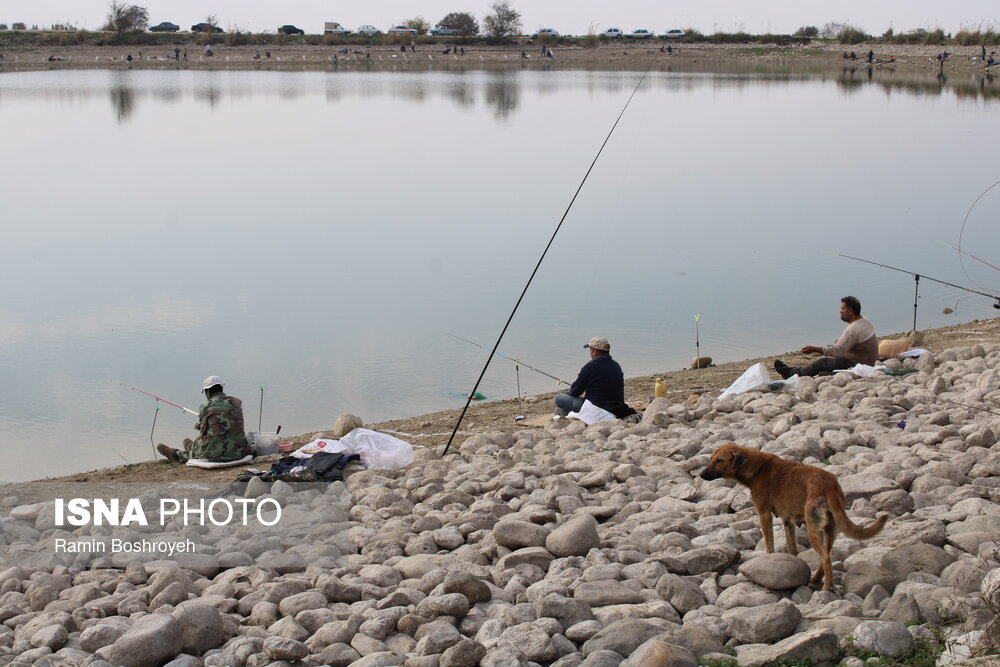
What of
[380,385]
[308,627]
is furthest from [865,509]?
[380,385]

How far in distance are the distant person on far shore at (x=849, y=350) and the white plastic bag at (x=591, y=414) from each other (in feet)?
6.79

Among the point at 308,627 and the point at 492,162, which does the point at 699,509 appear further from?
the point at 492,162

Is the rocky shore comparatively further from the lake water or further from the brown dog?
the lake water

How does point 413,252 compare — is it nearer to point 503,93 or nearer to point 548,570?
point 548,570

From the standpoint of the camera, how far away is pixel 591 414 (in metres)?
8.65

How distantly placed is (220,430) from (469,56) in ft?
256

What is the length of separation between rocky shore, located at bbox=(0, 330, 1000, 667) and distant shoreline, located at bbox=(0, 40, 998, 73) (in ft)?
214

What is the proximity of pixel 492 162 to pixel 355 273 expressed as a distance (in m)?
12.3

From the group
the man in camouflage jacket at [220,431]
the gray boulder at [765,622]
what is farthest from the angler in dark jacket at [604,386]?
the gray boulder at [765,622]

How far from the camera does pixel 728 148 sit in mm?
30719

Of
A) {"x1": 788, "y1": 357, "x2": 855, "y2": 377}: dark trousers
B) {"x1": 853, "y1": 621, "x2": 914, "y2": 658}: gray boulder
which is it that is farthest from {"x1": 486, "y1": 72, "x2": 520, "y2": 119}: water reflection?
{"x1": 853, "y1": 621, "x2": 914, "y2": 658}: gray boulder

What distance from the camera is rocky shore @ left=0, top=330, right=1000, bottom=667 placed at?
4113 mm

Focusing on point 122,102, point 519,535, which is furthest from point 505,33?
point 519,535

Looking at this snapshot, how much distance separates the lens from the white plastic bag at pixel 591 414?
858 centimetres
